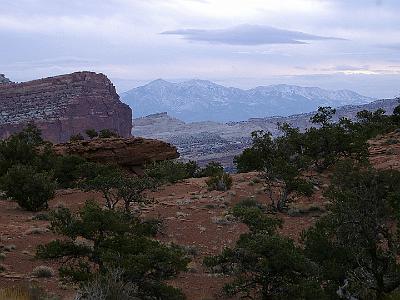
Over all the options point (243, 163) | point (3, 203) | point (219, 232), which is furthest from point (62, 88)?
point (219, 232)

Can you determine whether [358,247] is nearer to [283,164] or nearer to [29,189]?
[283,164]

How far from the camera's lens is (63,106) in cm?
9694

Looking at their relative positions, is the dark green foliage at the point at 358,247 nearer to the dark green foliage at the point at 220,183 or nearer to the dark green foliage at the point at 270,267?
the dark green foliage at the point at 270,267

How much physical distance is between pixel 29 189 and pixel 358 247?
16626mm

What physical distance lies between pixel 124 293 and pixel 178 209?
15155 millimetres

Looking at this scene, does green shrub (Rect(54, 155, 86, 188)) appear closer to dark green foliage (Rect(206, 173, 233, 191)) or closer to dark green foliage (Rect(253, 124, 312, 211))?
dark green foliage (Rect(206, 173, 233, 191))

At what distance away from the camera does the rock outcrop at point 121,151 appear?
36.0 meters

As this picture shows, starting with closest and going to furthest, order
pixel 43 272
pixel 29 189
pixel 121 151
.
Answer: pixel 43 272 → pixel 29 189 → pixel 121 151

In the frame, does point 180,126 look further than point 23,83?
Yes

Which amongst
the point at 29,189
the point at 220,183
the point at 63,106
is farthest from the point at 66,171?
the point at 63,106

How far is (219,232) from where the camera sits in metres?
19.6

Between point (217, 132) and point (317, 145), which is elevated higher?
point (317, 145)

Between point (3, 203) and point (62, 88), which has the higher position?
point (62, 88)

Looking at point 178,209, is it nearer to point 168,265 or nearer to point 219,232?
point 219,232
